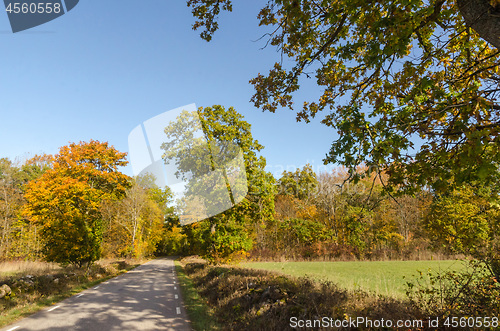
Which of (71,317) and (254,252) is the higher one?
(71,317)

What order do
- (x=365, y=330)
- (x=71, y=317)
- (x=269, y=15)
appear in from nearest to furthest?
(x=365, y=330), (x=269, y=15), (x=71, y=317)

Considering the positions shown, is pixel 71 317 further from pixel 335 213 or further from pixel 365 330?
pixel 335 213

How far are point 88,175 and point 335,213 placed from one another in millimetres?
31235

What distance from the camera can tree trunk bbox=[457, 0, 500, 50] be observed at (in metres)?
3.17

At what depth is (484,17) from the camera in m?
3.26

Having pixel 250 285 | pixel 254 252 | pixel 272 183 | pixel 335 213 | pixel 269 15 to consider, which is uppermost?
pixel 269 15

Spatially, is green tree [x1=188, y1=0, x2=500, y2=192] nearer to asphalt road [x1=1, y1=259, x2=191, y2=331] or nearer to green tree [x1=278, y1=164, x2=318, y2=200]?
asphalt road [x1=1, y1=259, x2=191, y2=331]

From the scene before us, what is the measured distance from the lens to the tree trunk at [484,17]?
3.17 metres

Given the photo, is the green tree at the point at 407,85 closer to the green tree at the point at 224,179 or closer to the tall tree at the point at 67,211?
the green tree at the point at 224,179

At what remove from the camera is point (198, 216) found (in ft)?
69.6

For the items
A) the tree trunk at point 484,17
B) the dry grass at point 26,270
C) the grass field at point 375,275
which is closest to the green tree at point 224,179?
the grass field at point 375,275

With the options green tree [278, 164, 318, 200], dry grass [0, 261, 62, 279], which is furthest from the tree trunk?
green tree [278, 164, 318, 200]

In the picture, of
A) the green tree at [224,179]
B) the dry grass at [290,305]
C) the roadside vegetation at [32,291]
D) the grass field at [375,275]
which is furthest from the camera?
the green tree at [224,179]

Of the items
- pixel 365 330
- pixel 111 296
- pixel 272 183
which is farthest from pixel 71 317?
pixel 272 183
